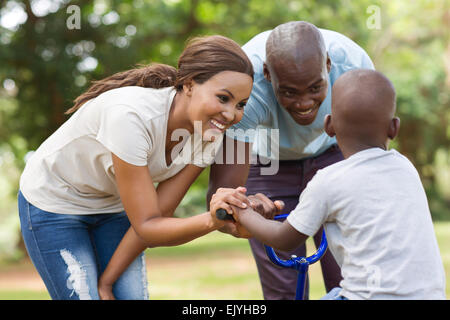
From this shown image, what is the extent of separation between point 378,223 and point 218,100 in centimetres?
100

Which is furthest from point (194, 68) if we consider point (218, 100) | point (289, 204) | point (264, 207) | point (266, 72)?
point (289, 204)

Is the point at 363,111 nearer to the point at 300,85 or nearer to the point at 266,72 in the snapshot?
the point at 300,85

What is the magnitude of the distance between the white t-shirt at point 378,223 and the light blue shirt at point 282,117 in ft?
3.61

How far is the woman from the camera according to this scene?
8.54ft

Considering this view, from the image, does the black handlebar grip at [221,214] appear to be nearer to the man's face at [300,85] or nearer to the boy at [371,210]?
the boy at [371,210]

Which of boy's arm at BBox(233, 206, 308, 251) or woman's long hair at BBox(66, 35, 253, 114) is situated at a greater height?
woman's long hair at BBox(66, 35, 253, 114)

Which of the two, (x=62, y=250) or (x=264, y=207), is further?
(x=62, y=250)

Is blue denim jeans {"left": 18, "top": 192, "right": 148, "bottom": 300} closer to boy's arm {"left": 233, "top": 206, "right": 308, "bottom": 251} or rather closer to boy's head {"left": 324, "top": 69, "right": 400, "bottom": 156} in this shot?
boy's arm {"left": 233, "top": 206, "right": 308, "bottom": 251}

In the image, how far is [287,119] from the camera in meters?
3.31

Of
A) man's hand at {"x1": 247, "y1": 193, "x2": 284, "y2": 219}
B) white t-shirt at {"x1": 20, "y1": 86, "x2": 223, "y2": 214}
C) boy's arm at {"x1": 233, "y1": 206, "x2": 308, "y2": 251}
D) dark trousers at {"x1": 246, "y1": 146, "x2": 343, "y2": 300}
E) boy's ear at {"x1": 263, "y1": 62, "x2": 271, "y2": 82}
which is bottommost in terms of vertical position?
dark trousers at {"x1": 246, "y1": 146, "x2": 343, "y2": 300}

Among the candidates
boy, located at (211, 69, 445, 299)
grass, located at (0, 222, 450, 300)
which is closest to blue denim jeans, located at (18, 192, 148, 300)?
boy, located at (211, 69, 445, 299)

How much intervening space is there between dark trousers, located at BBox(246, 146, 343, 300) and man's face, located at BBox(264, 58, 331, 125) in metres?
0.72

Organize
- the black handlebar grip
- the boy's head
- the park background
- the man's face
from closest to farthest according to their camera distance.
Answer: the boy's head, the black handlebar grip, the man's face, the park background

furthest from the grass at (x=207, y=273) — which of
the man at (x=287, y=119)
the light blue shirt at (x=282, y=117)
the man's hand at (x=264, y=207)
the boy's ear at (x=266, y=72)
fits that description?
the man's hand at (x=264, y=207)
